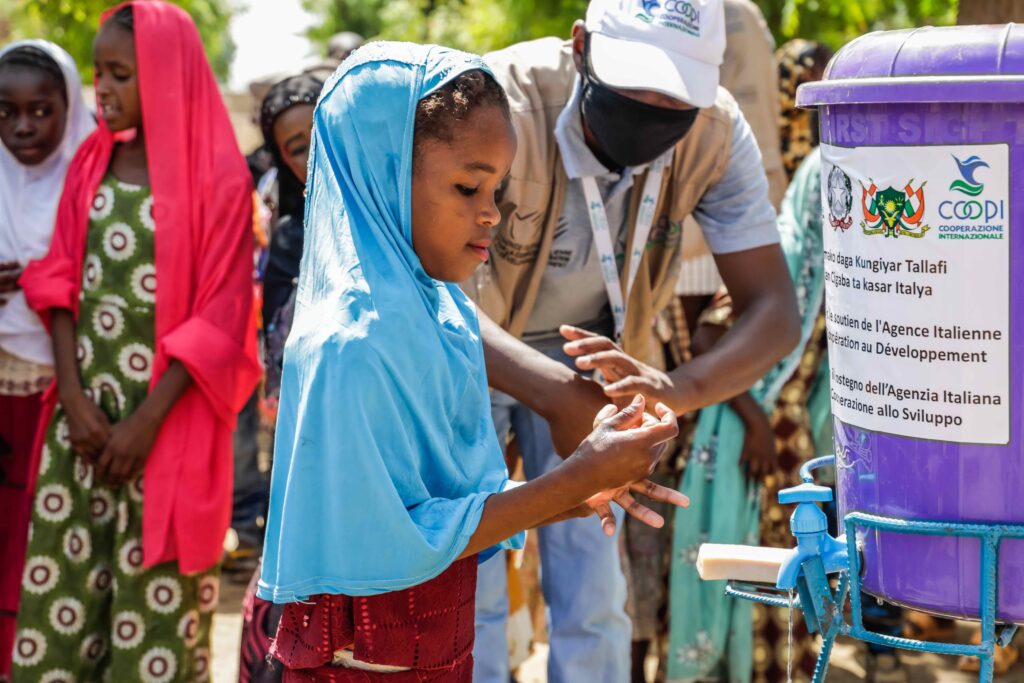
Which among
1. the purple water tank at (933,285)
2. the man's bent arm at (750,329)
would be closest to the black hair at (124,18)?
the man's bent arm at (750,329)

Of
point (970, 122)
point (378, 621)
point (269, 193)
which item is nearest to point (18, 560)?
point (269, 193)

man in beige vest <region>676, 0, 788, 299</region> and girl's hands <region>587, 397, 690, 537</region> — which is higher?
man in beige vest <region>676, 0, 788, 299</region>

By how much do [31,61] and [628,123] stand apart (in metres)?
2.32

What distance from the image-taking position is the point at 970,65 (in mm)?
2010

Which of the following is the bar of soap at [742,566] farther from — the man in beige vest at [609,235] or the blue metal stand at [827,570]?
the man in beige vest at [609,235]

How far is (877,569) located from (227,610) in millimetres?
4265

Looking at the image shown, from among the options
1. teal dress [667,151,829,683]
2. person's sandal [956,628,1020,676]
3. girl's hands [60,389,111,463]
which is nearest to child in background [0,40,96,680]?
girl's hands [60,389,111,463]

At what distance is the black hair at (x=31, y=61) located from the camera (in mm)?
4547

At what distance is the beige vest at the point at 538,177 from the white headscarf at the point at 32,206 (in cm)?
170

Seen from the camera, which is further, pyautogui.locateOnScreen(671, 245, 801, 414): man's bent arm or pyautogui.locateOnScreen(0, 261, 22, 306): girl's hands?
pyautogui.locateOnScreen(0, 261, 22, 306): girl's hands

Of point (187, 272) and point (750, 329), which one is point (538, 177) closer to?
point (750, 329)

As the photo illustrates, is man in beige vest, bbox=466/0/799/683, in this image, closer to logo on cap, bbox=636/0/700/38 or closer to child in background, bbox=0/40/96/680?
logo on cap, bbox=636/0/700/38

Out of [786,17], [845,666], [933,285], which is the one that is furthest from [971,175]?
[786,17]

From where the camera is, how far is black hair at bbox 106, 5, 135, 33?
13.6ft
